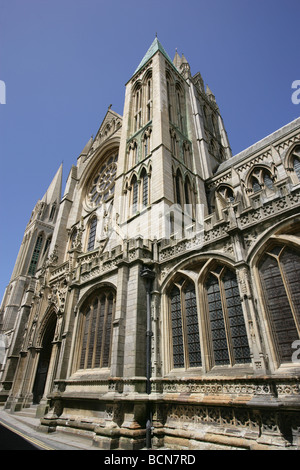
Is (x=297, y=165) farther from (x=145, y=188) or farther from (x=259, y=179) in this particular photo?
(x=145, y=188)

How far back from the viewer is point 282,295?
8352 millimetres

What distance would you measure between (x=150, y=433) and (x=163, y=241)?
24.6 feet

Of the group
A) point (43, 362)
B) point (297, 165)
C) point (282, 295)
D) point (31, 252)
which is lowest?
point (43, 362)

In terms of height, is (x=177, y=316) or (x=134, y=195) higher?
(x=134, y=195)

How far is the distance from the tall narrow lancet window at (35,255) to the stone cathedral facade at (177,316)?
1256 inches

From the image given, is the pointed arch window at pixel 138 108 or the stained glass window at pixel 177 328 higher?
the pointed arch window at pixel 138 108

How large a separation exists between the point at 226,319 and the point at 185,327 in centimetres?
192

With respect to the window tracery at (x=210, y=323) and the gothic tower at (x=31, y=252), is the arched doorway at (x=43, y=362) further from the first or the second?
the gothic tower at (x=31, y=252)

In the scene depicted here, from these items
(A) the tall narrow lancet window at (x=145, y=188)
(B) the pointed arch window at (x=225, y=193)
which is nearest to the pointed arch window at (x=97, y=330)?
(A) the tall narrow lancet window at (x=145, y=188)

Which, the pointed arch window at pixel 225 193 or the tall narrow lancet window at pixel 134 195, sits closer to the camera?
the tall narrow lancet window at pixel 134 195

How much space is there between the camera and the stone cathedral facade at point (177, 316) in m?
7.89

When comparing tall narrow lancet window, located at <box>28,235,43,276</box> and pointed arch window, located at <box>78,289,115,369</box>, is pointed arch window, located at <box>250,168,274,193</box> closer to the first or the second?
pointed arch window, located at <box>78,289,115,369</box>

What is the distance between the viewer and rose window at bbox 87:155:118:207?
26.3 metres

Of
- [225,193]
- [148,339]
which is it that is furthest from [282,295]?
[225,193]
